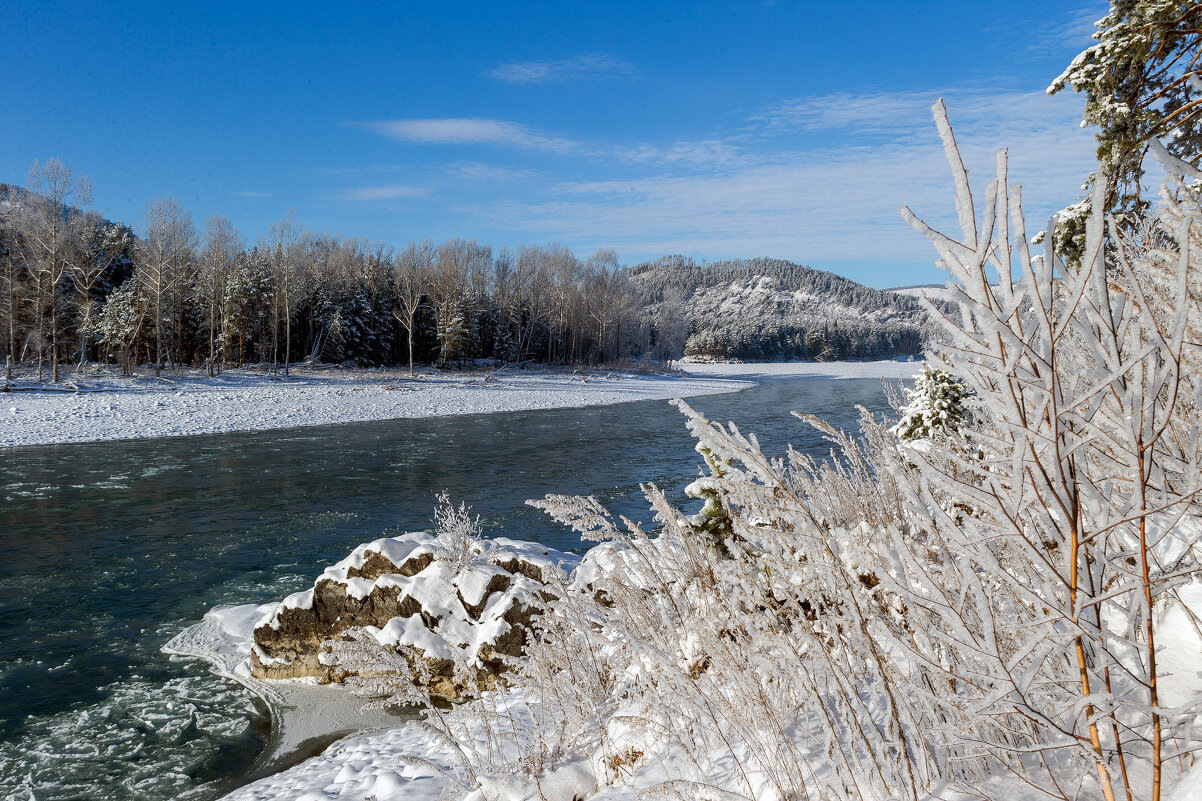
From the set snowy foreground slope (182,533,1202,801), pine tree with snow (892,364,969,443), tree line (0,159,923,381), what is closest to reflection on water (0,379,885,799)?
snowy foreground slope (182,533,1202,801)

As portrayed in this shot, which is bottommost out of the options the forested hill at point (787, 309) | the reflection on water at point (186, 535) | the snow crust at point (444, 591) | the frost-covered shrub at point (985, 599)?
the reflection on water at point (186, 535)

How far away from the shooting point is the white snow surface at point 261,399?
20.3 metres

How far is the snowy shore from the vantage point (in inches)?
800

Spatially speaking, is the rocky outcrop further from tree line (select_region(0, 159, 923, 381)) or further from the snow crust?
tree line (select_region(0, 159, 923, 381))

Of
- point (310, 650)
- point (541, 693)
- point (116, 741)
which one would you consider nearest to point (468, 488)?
point (310, 650)

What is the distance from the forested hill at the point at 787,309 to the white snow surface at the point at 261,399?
48.2 metres

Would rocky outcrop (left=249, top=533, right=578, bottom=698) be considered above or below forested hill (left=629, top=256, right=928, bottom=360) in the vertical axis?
below

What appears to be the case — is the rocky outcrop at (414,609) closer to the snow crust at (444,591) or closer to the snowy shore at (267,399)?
the snow crust at (444,591)

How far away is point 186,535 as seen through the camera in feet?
33.0

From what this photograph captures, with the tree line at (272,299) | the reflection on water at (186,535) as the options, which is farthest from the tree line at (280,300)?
the reflection on water at (186,535)

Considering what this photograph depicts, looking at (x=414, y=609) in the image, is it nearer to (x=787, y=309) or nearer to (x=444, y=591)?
(x=444, y=591)

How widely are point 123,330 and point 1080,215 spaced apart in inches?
1667

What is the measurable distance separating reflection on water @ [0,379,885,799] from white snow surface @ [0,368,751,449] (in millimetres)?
2139

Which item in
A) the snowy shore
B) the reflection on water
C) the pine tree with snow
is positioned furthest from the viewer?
the snowy shore
